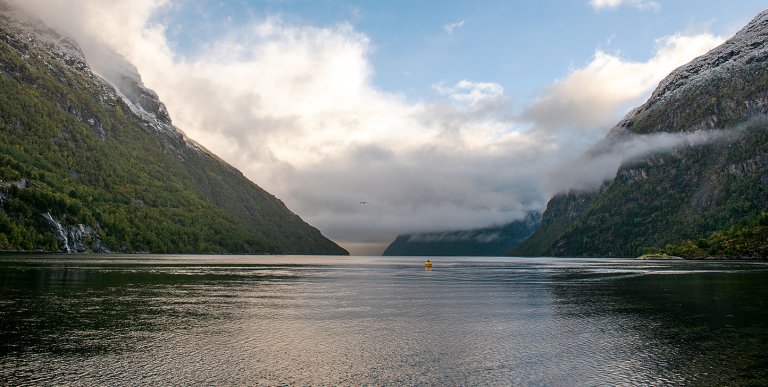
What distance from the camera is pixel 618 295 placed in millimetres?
71250

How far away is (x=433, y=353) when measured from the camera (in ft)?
102

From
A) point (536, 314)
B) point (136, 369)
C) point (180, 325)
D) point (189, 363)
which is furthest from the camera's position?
point (536, 314)

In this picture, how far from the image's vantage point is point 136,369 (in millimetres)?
25531

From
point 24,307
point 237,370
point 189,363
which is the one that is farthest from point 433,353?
point 24,307

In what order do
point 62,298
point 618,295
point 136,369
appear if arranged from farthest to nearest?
point 618,295
point 62,298
point 136,369

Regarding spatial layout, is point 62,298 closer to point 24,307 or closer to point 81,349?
point 24,307

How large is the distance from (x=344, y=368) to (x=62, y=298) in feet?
140

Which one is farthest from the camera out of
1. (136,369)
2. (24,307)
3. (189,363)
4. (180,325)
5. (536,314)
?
(536,314)

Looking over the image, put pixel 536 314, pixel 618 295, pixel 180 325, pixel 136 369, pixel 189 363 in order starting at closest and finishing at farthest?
pixel 136 369
pixel 189 363
pixel 180 325
pixel 536 314
pixel 618 295

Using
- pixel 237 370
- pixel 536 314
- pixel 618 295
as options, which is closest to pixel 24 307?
pixel 237 370

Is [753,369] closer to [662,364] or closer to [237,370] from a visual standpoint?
[662,364]

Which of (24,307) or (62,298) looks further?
(62,298)

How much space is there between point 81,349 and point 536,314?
3862 centimetres

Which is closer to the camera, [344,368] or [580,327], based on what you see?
[344,368]
